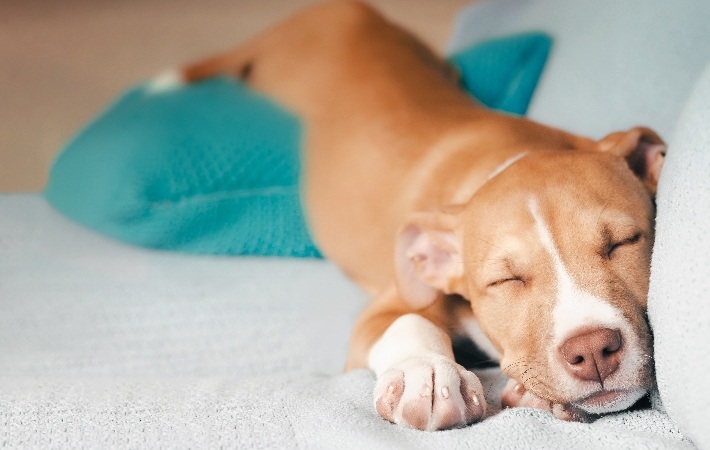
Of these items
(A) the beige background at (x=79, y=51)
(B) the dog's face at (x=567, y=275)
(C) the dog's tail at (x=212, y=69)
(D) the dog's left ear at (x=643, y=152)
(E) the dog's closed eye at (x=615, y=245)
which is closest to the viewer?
(B) the dog's face at (x=567, y=275)

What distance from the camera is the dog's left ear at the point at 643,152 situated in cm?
177

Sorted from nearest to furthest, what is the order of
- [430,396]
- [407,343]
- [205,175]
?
[430,396] → [407,343] → [205,175]

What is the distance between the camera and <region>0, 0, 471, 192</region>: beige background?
140 inches

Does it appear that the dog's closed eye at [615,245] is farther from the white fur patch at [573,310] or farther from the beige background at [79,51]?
the beige background at [79,51]

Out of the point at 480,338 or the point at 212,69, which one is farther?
the point at 212,69

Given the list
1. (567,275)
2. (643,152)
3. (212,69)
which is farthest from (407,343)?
(212,69)

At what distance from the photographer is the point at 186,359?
6.53 ft

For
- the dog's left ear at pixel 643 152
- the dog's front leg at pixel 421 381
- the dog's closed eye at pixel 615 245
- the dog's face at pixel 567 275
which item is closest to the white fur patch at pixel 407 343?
the dog's front leg at pixel 421 381

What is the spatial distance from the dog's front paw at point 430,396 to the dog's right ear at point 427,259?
46 cm

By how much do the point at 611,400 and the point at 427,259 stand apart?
0.65 m

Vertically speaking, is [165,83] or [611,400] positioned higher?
[611,400]

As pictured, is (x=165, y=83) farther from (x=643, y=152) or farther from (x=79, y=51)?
(x=643, y=152)

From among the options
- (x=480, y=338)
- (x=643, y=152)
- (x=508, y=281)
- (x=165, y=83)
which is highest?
(x=643, y=152)

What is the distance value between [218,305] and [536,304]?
3.53ft
